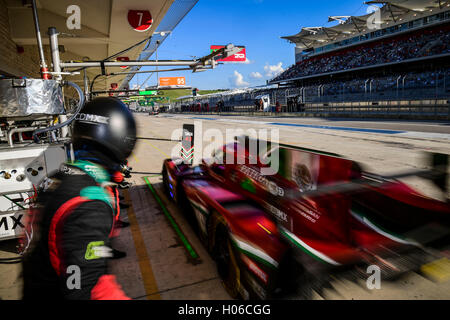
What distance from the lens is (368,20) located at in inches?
1455

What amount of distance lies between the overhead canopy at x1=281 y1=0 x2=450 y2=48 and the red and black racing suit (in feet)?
128

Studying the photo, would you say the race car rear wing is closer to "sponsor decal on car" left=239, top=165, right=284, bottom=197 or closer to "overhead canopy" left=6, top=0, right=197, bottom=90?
"sponsor decal on car" left=239, top=165, right=284, bottom=197

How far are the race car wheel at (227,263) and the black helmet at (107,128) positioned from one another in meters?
1.23

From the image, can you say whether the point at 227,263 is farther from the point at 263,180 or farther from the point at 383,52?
the point at 383,52

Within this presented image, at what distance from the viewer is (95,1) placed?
26.8 ft

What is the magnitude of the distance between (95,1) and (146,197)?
21.6 ft

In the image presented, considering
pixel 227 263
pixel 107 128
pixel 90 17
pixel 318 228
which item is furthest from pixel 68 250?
pixel 90 17

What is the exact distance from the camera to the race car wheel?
2.41 m

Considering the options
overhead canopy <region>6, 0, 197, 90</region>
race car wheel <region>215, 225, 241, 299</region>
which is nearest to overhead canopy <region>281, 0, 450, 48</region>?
overhead canopy <region>6, 0, 197, 90</region>

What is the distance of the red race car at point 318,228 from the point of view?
2250 mm

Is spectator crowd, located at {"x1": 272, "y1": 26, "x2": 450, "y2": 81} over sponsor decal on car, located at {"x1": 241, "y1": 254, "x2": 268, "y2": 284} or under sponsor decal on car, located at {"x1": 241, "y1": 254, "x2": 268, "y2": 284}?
over

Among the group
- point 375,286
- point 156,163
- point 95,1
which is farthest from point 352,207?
point 95,1
